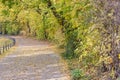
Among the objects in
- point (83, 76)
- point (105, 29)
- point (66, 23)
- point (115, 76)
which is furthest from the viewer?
point (66, 23)

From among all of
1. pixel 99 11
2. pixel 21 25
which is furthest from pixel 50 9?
pixel 21 25

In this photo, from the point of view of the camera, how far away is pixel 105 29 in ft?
37.1

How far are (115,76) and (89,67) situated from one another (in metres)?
3.17

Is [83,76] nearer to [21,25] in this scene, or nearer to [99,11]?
[99,11]

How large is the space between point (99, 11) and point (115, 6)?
997 mm

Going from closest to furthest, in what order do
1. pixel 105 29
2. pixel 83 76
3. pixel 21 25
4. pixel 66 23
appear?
1. pixel 105 29
2. pixel 83 76
3. pixel 66 23
4. pixel 21 25

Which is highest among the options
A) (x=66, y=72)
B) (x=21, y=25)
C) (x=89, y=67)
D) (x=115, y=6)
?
(x=115, y=6)

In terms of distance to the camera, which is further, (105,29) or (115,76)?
(105,29)

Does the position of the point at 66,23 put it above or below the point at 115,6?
below

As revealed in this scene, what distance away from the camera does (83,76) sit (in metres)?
13.1

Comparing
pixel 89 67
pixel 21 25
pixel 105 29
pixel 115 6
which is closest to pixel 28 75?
pixel 89 67

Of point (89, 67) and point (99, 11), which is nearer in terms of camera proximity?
point (99, 11)

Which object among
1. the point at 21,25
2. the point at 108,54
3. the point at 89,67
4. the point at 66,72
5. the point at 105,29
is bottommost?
the point at 21,25

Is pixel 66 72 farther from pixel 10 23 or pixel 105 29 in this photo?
pixel 10 23
